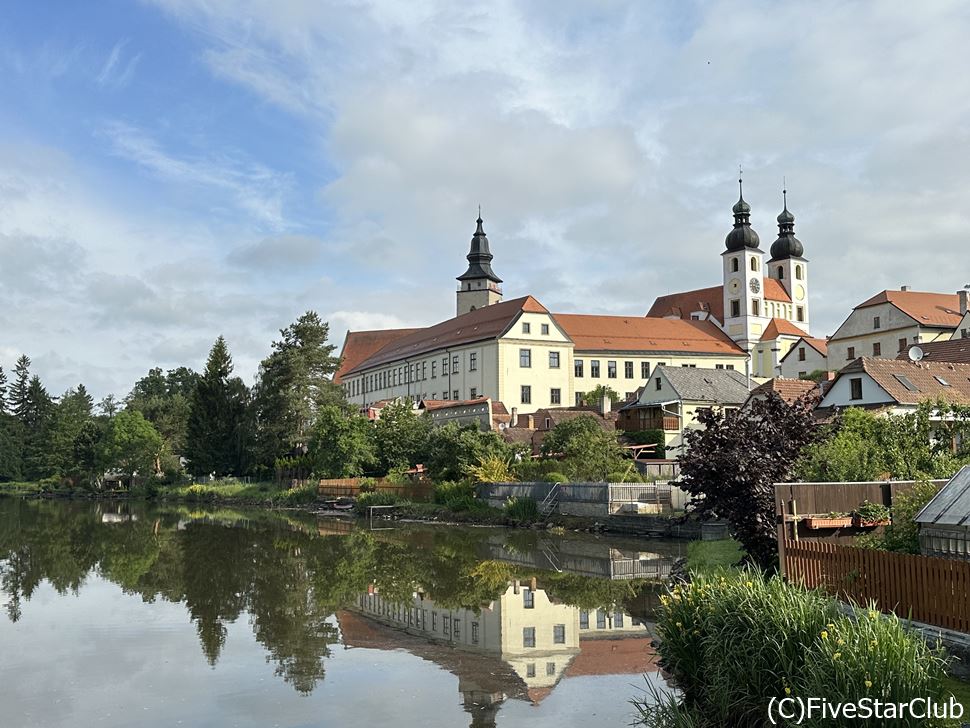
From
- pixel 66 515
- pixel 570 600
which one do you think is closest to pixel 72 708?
pixel 570 600

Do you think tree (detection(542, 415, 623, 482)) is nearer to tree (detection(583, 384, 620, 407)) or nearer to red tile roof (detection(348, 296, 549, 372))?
red tile roof (detection(348, 296, 549, 372))

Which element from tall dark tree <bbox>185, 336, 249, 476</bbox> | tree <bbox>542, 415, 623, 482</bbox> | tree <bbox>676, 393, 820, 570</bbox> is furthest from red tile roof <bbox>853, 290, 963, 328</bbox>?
tree <bbox>676, 393, 820, 570</bbox>

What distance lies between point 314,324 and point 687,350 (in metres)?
41.4

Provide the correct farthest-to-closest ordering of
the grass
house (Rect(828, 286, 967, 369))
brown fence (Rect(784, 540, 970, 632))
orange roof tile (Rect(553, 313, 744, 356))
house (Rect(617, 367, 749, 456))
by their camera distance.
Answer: orange roof tile (Rect(553, 313, 744, 356)) → house (Rect(828, 286, 967, 369)) → house (Rect(617, 367, 749, 456)) → the grass → brown fence (Rect(784, 540, 970, 632))

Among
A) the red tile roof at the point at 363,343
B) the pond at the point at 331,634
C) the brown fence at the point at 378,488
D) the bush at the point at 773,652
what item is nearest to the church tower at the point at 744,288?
the red tile roof at the point at 363,343

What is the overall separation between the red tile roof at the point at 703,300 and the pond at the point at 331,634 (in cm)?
8371

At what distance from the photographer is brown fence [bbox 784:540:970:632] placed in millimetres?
11539

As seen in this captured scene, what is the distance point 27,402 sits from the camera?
121812 mm

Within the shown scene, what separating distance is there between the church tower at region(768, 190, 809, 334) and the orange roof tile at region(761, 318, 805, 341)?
24.3ft

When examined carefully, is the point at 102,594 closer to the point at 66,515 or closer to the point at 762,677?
the point at 762,677

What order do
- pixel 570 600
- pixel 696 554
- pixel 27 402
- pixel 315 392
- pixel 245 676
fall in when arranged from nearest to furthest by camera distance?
pixel 245 676 < pixel 570 600 < pixel 696 554 < pixel 315 392 < pixel 27 402

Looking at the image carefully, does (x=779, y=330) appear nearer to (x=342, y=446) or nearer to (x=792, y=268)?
(x=792, y=268)

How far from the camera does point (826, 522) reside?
1709cm

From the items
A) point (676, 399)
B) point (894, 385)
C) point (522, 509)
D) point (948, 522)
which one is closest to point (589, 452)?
point (522, 509)
